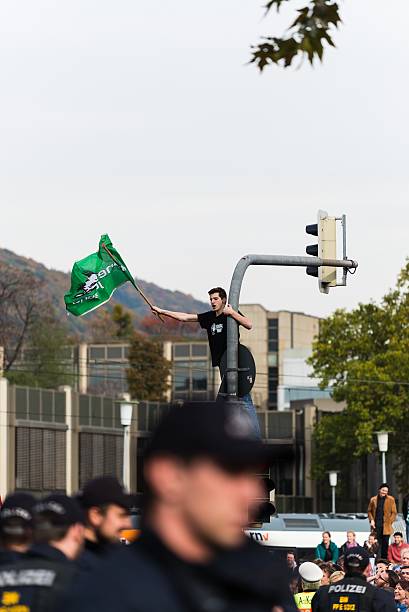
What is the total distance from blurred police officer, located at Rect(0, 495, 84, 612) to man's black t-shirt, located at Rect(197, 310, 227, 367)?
32.5 ft

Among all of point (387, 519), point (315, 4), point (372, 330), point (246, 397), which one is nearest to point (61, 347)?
point (372, 330)

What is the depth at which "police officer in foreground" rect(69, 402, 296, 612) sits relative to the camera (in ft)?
9.90

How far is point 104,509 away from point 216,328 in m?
9.65

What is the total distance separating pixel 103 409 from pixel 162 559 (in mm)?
80369

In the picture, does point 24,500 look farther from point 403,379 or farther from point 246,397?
point 403,379

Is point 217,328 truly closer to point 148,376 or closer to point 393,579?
point 393,579

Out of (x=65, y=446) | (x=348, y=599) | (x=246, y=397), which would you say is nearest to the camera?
(x=348, y=599)

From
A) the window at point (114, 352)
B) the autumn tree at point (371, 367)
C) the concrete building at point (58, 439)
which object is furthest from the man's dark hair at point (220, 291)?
the window at point (114, 352)

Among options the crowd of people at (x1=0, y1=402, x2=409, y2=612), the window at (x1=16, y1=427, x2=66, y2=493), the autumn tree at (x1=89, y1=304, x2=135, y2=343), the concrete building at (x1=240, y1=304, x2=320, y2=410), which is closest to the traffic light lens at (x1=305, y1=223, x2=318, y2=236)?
the crowd of people at (x1=0, y1=402, x2=409, y2=612)

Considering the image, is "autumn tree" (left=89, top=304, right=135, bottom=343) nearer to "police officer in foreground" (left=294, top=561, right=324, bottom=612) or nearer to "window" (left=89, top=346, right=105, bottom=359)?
"window" (left=89, top=346, right=105, bottom=359)

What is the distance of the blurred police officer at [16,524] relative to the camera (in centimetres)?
680

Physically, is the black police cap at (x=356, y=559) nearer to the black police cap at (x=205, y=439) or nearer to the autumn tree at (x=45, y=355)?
the black police cap at (x=205, y=439)

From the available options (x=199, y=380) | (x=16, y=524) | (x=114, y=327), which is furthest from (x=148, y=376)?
(x=16, y=524)

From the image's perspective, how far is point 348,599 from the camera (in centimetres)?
1198
